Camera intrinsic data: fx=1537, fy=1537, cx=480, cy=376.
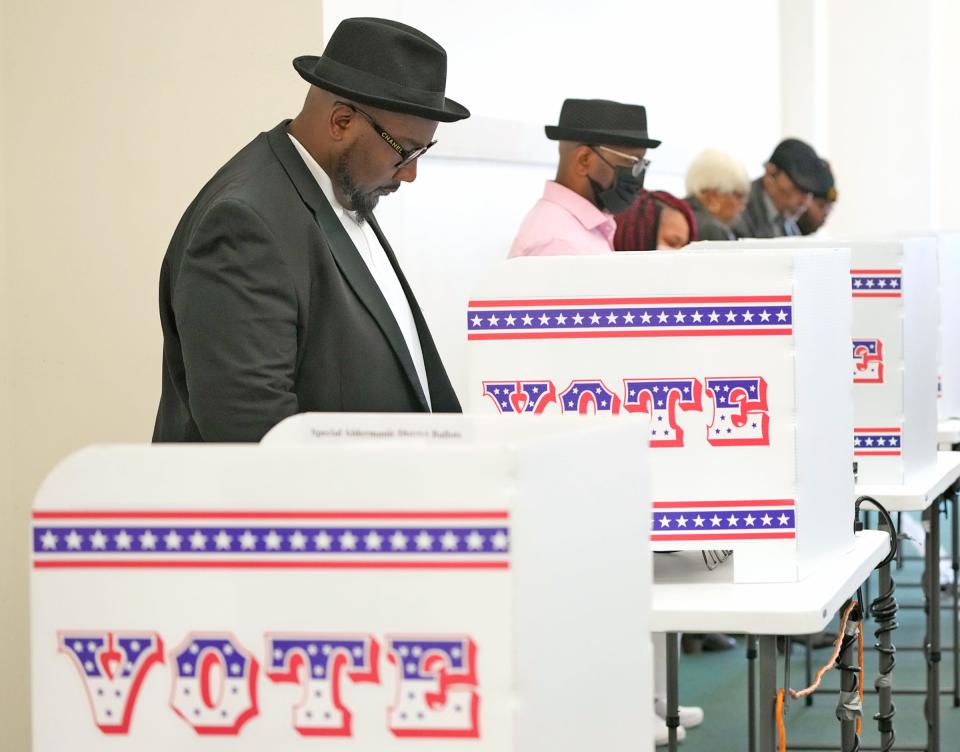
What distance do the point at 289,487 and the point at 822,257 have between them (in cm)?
121

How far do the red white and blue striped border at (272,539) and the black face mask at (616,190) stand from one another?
2.35 metres

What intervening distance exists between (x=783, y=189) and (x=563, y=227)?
91.2 inches

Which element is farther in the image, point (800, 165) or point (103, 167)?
point (800, 165)

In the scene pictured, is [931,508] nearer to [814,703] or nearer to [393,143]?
[814,703]

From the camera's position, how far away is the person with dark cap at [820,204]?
5449 mm

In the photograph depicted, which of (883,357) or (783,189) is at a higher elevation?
(783,189)

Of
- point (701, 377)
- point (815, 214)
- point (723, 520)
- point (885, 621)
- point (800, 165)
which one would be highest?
point (800, 165)

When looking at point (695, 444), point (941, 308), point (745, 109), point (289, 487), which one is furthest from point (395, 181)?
point (745, 109)

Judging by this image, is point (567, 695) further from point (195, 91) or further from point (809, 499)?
point (195, 91)

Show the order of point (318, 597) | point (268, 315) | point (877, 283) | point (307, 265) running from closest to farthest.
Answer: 1. point (318, 597)
2. point (268, 315)
3. point (307, 265)
4. point (877, 283)

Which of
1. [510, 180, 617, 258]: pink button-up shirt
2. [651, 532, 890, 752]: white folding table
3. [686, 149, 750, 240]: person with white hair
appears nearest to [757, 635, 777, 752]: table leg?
[651, 532, 890, 752]: white folding table

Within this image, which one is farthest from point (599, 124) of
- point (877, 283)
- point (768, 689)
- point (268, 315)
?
point (768, 689)

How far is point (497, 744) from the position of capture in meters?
1.13

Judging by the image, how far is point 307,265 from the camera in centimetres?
203
